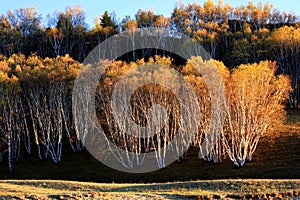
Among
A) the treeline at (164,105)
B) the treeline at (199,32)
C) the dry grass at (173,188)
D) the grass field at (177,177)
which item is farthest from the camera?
the treeline at (199,32)

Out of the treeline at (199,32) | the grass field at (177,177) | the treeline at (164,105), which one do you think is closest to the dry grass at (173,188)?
the grass field at (177,177)

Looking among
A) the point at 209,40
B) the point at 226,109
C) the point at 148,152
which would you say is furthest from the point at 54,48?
A: the point at 226,109

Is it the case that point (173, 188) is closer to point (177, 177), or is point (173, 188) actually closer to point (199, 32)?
point (177, 177)

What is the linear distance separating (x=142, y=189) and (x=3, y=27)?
263 feet

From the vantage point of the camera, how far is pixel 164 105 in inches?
1698

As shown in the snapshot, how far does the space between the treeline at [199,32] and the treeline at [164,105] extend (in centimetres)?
2472

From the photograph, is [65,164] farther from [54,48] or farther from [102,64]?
[54,48]

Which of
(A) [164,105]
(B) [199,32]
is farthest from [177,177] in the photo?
(B) [199,32]

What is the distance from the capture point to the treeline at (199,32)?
72.4 meters

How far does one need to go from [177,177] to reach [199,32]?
2089 inches

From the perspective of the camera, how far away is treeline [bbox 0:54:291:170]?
40281 mm

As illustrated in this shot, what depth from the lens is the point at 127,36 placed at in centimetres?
8625

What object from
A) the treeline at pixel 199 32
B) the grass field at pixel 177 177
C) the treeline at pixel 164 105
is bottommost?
the grass field at pixel 177 177

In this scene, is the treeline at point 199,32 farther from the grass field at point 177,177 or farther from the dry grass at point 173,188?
the dry grass at point 173,188
